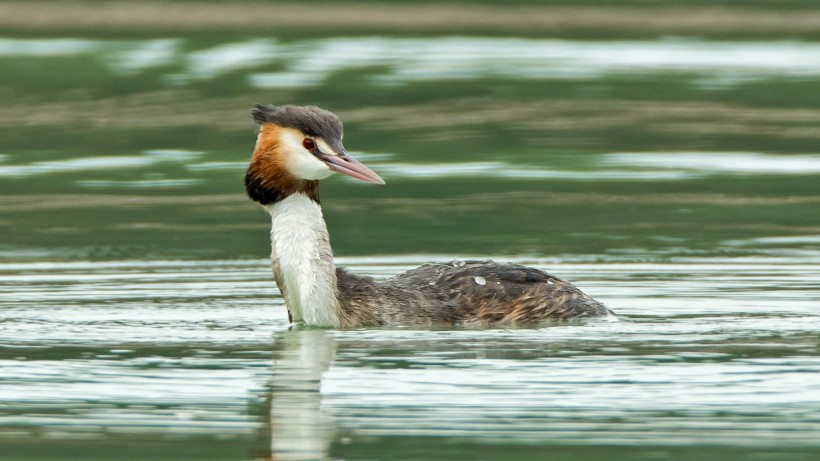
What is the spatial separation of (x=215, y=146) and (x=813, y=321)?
11.1 m

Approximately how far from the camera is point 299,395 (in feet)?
33.0

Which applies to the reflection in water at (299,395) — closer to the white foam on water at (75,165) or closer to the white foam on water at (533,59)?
the white foam on water at (75,165)

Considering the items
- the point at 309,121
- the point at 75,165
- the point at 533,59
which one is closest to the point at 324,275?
the point at 309,121

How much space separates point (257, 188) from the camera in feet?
39.9

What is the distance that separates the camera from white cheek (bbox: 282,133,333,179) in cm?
1189

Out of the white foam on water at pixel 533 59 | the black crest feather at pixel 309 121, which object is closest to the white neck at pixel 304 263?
the black crest feather at pixel 309 121

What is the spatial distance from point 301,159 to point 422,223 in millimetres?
5383

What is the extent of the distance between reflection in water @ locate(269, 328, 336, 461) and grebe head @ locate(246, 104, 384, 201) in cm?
97

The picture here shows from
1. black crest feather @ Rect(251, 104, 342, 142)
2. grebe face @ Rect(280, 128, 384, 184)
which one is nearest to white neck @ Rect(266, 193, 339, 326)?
grebe face @ Rect(280, 128, 384, 184)

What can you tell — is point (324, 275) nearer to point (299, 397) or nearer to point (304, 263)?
point (304, 263)

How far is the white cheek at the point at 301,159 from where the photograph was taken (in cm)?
1189

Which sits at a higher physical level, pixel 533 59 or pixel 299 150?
pixel 299 150

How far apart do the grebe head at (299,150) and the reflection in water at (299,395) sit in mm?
975

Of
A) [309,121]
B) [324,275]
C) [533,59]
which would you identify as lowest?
[324,275]
